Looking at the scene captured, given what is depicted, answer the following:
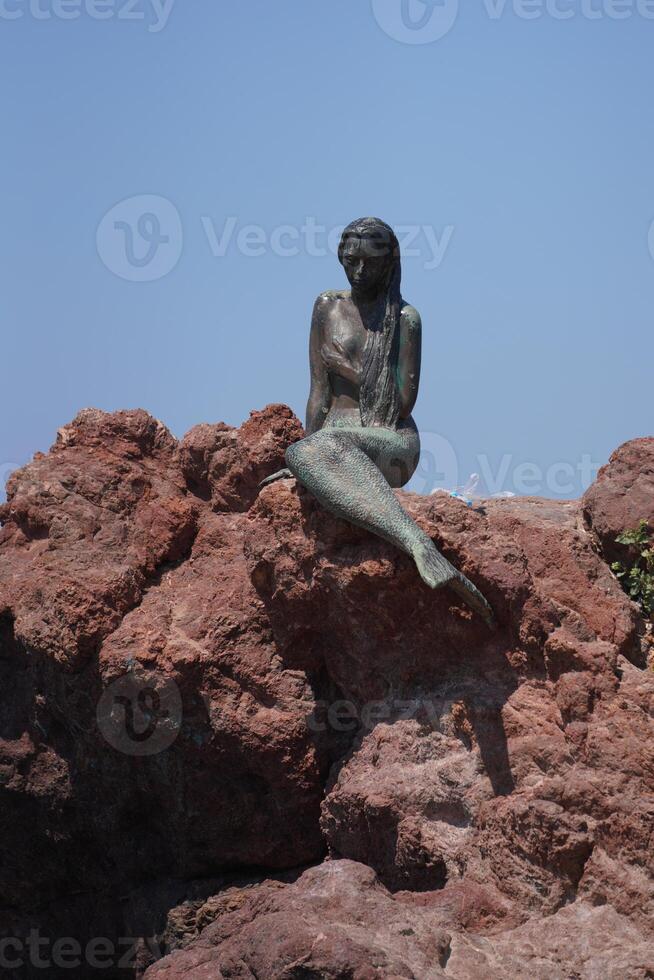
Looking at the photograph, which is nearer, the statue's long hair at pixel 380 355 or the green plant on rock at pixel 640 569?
the green plant on rock at pixel 640 569

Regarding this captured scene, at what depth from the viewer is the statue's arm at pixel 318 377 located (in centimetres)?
841

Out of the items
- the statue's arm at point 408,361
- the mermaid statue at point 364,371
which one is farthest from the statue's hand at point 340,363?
the statue's arm at point 408,361

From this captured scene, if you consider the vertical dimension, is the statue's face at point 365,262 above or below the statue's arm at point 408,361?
above

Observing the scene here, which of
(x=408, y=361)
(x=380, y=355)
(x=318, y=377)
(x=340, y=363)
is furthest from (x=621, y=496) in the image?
(x=318, y=377)

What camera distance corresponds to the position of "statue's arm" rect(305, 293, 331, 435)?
27.6 feet

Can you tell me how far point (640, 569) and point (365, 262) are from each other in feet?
7.70

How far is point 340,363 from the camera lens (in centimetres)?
830

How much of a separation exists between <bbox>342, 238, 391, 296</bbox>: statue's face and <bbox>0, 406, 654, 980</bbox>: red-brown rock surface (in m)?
1.08

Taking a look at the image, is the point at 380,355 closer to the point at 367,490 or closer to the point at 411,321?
the point at 411,321

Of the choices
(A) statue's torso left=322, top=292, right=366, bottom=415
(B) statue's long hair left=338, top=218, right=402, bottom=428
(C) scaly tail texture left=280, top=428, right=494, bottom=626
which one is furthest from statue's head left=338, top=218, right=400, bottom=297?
(C) scaly tail texture left=280, top=428, right=494, bottom=626

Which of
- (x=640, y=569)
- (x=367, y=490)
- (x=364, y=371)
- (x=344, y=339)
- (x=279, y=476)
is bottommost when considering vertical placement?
(x=640, y=569)

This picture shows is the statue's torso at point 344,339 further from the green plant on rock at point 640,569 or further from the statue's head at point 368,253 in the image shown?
the green plant on rock at point 640,569

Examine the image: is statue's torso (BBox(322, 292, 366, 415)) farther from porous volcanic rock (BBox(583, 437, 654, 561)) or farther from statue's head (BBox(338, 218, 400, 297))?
porous volcanic rock (BBox(583, 437, 654, 561))

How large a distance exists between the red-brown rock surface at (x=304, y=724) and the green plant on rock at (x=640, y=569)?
0.13m
